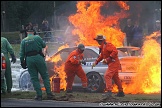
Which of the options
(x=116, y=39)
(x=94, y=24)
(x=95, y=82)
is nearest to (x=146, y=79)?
(x=95, y=82)

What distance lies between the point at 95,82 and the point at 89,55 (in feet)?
3.75

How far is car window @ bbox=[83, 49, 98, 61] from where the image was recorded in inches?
607

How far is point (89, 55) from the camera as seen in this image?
51.0 feet

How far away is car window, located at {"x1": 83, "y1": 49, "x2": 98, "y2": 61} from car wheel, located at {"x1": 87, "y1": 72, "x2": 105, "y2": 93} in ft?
2.31

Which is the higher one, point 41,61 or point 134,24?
point 134,24

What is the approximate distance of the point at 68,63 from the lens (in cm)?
1436

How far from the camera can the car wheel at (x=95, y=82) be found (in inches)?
575

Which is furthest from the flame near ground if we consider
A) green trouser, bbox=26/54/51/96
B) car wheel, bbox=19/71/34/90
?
green trouser, bbox=26/54/51/96

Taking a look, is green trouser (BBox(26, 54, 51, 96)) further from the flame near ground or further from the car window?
the car window

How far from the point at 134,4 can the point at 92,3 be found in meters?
2.25

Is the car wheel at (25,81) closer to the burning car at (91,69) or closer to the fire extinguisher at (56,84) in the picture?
the burning car at (91,69)

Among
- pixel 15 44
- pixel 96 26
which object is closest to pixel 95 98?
pixel 96 26

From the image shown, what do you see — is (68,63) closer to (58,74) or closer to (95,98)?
(58,74)

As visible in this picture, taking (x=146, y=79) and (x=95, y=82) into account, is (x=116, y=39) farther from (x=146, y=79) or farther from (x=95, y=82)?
(x=146, y=79)
